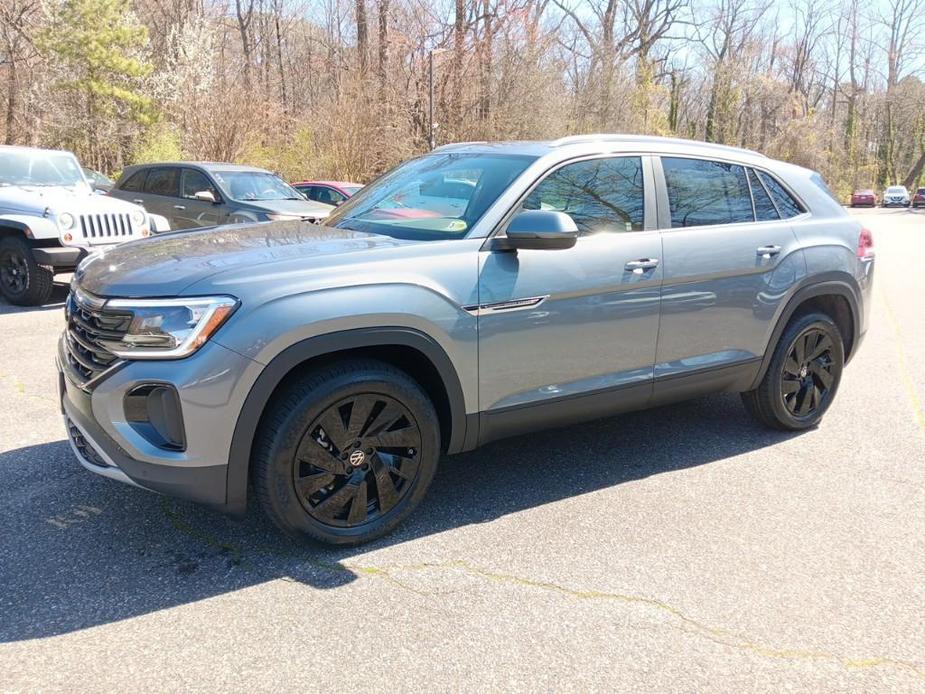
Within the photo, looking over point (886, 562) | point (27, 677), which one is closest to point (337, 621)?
point (27, 677)

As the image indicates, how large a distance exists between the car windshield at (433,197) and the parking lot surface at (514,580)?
1.35 metres

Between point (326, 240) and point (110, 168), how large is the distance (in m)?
24.3

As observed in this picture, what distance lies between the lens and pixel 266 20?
39.8 meters

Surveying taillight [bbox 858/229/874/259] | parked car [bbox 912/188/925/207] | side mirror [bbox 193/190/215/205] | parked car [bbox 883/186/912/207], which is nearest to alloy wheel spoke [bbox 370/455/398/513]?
taillight [bbox 858/229/874/259]

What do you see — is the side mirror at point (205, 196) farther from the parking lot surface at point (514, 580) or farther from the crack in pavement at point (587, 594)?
the crack in pavement at point (587, 594)

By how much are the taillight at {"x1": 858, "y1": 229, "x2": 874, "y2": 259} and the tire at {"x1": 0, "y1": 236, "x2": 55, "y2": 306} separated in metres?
7.79

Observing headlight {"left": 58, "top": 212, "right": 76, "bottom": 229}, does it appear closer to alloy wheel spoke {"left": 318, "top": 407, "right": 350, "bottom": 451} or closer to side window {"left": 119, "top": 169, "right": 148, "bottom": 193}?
side window {"left": 119, "top": 169, "right": 148, "bottom": 193}

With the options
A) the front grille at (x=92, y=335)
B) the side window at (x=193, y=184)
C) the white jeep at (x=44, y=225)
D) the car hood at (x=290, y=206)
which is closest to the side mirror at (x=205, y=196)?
the side window at (x=193, y=184)

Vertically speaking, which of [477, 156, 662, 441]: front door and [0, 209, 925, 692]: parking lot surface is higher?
[477, 156, 662, 441]: front door

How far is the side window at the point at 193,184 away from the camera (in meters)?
11.4

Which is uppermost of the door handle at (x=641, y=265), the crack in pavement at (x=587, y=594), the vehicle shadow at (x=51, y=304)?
the door handle at (x=641, y=265)

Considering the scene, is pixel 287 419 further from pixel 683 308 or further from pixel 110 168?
pixel 110 168

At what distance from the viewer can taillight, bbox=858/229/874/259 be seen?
15.8 ft

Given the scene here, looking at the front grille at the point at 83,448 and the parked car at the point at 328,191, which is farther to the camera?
the parked car at the point at 328,191
